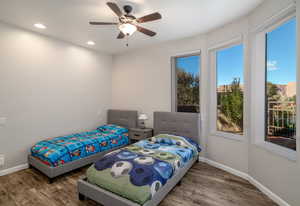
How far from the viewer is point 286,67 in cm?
205

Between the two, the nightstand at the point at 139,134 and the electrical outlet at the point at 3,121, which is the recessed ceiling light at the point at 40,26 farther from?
the nightstand at the point at 139,134

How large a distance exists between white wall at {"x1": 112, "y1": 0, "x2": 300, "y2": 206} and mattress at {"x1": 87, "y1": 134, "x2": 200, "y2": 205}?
85 centimetres

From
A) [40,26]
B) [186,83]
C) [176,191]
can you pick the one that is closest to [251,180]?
[176,191]

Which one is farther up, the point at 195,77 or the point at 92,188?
the point at 195,77

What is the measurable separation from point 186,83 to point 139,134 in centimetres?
179

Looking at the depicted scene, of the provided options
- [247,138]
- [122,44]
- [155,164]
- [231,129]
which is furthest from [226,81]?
[122,44]

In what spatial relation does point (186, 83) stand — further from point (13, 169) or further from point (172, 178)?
point (13, 169)

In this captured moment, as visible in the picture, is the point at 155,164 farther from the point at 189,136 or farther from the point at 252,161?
the point at 252,161

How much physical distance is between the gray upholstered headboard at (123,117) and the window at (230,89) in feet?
7.11

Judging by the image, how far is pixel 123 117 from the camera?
4.26 m

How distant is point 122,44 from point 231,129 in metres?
3.33

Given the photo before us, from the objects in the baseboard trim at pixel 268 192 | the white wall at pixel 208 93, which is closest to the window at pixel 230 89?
the white wall at pixel 208 93

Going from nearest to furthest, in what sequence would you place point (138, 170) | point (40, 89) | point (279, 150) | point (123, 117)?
point (138, 170) → point (279, 150) → point (40, 89) → point (123, 117)

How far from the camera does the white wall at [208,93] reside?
193 cm
